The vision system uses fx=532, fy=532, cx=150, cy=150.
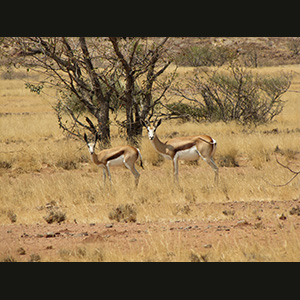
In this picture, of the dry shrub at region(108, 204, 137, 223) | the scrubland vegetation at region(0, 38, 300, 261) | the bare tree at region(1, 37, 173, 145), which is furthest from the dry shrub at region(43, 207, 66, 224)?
the bare tree at region(1, 37, 173, 145)

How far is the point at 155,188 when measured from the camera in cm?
1109

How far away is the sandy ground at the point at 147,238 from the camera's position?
6781 mm

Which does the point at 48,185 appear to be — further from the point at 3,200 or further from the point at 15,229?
the point at 15,229

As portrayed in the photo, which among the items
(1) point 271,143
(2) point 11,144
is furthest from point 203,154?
(2) point 11,144

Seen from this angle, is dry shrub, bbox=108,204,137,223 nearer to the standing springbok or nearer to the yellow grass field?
the yellow grass field

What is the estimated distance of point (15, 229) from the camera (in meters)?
8.46

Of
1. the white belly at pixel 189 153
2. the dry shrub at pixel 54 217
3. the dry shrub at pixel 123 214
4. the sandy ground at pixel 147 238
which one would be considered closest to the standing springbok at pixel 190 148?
the white belly at pixel 189 153

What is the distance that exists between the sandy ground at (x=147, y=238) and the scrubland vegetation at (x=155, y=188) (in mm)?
45

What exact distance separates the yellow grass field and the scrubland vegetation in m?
0.02

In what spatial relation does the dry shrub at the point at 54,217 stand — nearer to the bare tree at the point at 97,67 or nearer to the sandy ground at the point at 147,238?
the sandy ground at the point at 147,238

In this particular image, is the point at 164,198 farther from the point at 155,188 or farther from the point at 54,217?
the point at 54,217

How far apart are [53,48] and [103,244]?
8642mm

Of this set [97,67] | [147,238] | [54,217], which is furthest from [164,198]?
[97,67]

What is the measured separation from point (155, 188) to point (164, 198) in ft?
2.11
